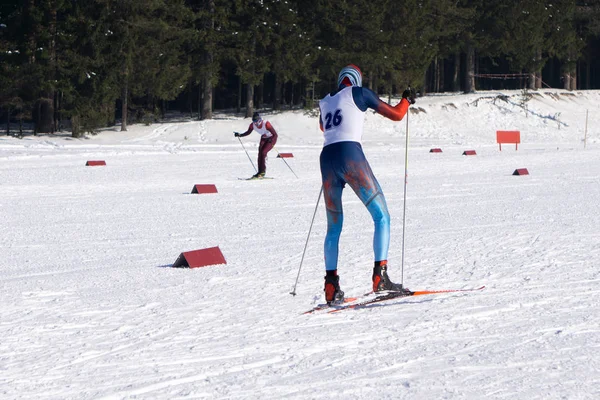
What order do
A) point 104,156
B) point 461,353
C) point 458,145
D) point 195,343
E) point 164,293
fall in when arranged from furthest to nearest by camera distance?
point 458,145, point 104,156, point 164,293, point 195,343, point 461,353

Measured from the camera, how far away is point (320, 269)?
8.77 metres

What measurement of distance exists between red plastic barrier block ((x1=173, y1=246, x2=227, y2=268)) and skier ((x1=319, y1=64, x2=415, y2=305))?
7.93ft

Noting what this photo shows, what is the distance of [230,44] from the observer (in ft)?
143

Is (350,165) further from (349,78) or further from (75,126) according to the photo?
(75,126)

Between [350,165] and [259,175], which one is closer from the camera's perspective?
[350,165]

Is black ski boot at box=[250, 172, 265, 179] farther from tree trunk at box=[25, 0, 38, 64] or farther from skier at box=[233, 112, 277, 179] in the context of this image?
tree trunk at box=[25, 0, 38, 64]

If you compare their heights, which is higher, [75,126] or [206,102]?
[206,102]

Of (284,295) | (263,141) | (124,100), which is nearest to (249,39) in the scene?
(124,100)

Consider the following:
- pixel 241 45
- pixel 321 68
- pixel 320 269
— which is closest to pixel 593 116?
pixel 321 68

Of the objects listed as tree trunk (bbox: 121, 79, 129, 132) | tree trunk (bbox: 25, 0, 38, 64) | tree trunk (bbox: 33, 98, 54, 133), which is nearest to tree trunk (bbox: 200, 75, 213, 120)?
tree trunk (bbox: 121, 79, 129, 132)

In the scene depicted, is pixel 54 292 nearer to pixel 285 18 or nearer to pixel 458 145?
pixel 458 145

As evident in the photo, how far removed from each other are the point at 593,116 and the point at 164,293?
48.8 meters

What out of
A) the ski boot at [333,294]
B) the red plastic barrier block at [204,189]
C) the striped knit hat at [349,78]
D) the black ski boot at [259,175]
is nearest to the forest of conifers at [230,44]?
the black ski boot at [259,175]

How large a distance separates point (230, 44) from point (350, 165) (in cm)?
3767
